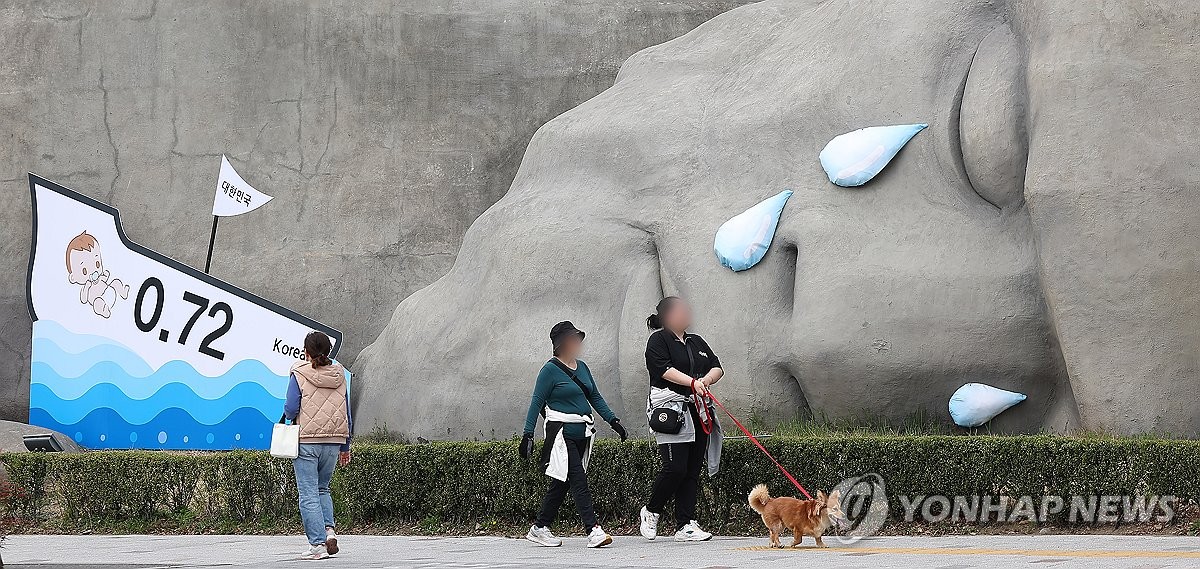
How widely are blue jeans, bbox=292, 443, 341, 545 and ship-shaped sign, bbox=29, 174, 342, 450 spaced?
5394mm

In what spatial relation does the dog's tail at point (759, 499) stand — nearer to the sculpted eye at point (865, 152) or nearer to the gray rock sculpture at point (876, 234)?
the gray rock sculpture at point (876, 234)

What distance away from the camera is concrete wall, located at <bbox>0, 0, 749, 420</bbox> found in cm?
1645

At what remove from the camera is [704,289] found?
10.7 m

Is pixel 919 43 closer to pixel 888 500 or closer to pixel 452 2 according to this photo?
pixel 888 500

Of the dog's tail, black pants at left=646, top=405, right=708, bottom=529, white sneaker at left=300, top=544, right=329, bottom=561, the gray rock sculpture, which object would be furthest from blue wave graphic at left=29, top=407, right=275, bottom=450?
the dog's tail

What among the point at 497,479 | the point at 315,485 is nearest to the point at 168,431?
the point at 497,479

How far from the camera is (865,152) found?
10.4 meters

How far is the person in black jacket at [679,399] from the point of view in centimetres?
843

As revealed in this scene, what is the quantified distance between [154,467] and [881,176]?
582 cm

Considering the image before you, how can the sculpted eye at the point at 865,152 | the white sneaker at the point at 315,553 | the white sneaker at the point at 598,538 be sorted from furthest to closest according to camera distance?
the sculpted eye at the point at 865,152 < the white sneaker at the point at 598,538 < the white sneaker at the point at 315,553

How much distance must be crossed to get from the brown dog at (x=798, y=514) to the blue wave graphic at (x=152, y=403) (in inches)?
280

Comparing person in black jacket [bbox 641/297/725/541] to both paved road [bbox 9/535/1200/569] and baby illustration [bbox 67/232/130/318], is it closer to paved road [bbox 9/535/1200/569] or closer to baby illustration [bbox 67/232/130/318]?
paved road [bbox 9/535/1200/569]

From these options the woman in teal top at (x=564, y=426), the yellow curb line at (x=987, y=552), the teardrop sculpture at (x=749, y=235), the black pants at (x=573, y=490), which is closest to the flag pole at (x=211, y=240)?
the teardrop sculpture at (x=749, y=235)

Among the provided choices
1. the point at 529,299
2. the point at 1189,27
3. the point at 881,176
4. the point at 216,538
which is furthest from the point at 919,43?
the point at 216,538
